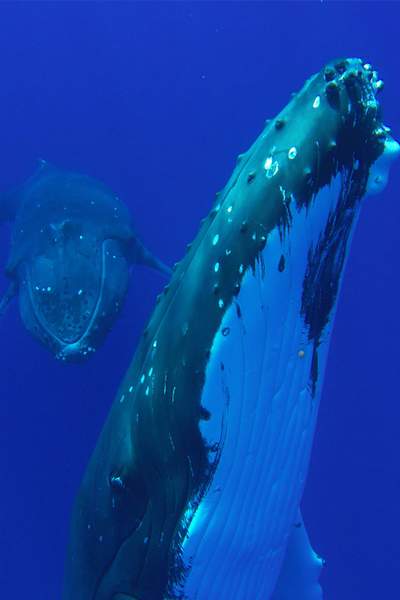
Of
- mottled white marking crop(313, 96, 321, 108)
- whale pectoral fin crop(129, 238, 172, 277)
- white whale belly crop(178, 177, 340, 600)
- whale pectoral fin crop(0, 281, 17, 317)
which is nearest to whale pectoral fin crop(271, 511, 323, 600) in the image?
white whale belly crop(178, 177, 340, 600)

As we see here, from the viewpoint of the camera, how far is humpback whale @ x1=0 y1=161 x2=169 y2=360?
819 centimetres

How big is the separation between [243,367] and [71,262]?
6199mm

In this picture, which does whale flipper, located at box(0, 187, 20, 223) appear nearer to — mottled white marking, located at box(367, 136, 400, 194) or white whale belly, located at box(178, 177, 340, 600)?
white whale belly, located at box(178, 177, 340, 600)

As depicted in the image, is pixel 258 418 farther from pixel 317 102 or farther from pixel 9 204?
pixel 9 204

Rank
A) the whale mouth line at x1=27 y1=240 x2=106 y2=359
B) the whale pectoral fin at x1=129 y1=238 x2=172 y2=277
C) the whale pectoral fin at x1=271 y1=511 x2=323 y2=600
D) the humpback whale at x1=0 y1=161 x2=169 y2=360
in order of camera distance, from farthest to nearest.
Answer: the whale pectoral fin at x1=129 y1=238 x2=172 y2=277
the humpback whale at x1=0 y1=161 x2=169 y2=360
the whale mouth line at x1=27 y1=240 x2=106 y2=359
the whale pectoral fin at x1=271 y1=511 x2=323 y2=600

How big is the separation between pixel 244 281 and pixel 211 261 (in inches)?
9.4

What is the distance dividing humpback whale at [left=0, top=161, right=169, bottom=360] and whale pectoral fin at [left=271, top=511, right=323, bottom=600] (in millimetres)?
3966

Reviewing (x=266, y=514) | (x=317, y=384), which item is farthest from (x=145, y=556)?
(x=317, y=384)

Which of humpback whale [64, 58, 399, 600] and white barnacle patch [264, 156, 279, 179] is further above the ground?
white barnacle patch [264, 156, 279, 179]

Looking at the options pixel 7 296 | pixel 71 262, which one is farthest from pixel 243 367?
pixel 7 296

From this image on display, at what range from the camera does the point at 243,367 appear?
260cm

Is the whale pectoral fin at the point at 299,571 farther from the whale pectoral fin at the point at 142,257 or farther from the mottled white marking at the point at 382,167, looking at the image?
the whale pectoral fin at the point at 142,257

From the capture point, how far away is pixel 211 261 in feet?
8.84

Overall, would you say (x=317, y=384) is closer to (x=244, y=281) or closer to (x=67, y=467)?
(x=244, y=281)
